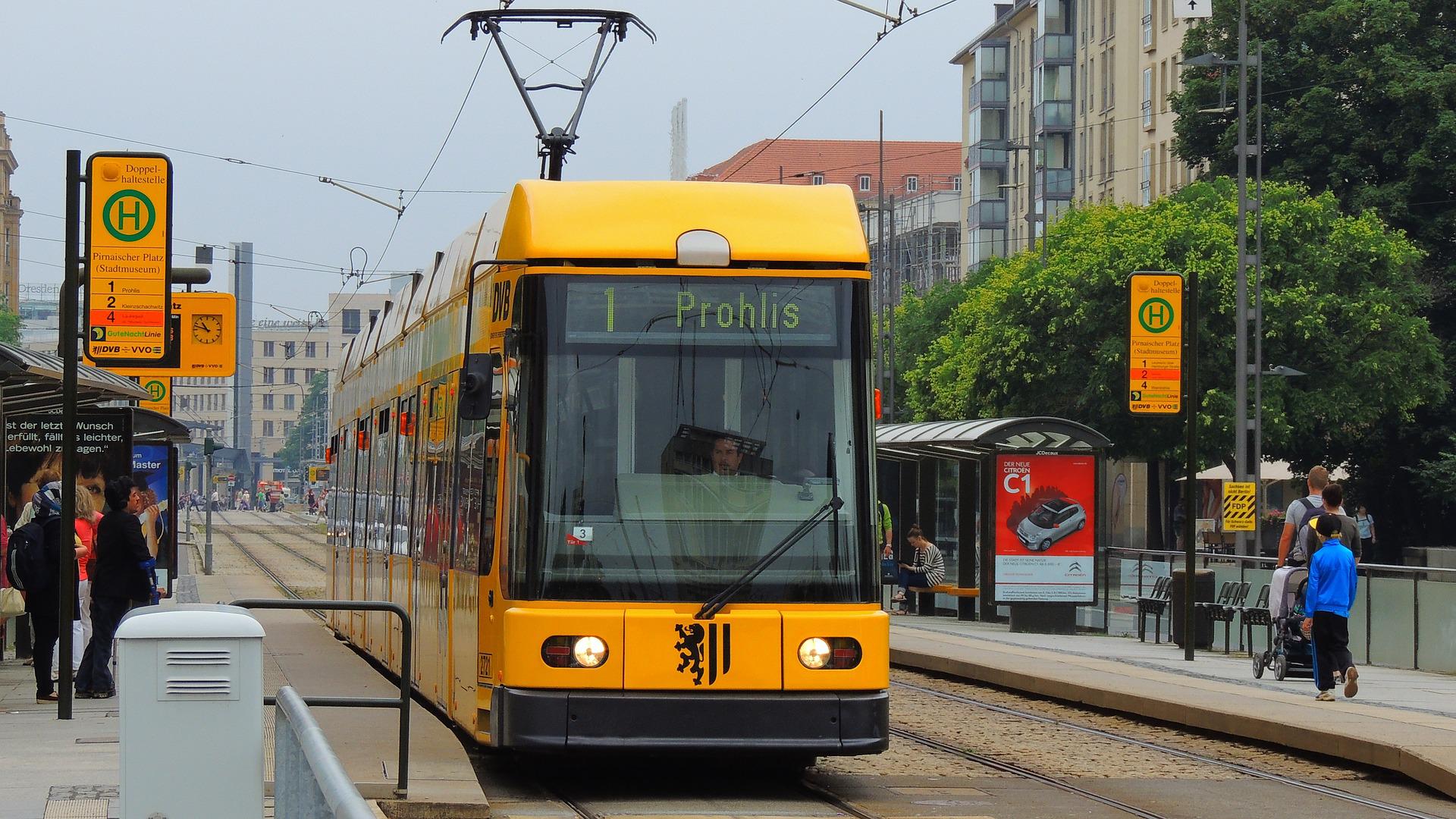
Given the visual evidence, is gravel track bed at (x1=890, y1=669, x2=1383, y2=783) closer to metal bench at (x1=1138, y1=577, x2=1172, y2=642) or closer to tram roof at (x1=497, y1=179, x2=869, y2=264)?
tram roof at (x1=497, y1=179, x2=869, y2=264)

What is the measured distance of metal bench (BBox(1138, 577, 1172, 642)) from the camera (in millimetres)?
26016

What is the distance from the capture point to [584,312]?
37.0 feet

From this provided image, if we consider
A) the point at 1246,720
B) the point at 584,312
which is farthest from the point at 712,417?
the point at 1246,720

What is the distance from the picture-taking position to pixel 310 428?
172m

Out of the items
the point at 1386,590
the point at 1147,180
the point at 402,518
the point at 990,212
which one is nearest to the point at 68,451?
the point at 402,518

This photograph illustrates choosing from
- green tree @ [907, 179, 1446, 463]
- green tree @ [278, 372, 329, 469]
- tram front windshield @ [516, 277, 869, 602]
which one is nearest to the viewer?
tram front windshield @ [516, 277, 869, 602]

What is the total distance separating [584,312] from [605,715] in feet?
6.34

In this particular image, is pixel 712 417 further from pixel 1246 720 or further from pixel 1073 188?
pixel 1073 188

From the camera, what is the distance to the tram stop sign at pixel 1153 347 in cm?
2322

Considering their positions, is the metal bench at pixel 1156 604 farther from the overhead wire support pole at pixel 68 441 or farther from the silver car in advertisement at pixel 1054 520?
the overhead wire support pole at pixel 68 441

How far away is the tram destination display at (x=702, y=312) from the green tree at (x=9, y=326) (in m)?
82.8

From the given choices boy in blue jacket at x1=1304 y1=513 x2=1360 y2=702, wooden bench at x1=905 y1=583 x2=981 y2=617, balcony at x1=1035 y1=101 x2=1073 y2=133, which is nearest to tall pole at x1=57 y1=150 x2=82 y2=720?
boy in blue jacket at x1=1304 y1=513 x2=1360 y2=702

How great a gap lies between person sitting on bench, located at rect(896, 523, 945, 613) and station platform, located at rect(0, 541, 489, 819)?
41.5 feet

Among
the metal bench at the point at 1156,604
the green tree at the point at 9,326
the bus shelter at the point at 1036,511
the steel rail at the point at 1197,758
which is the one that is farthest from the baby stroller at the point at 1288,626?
the green tree at the point at 9,326
